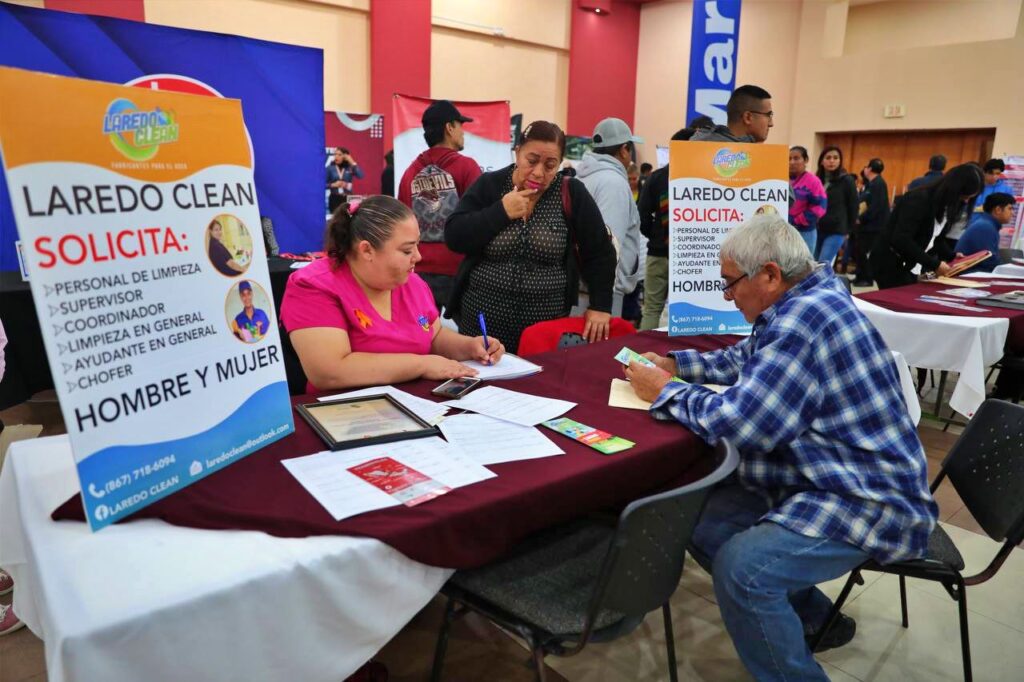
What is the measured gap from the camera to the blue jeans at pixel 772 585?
54.2 inches

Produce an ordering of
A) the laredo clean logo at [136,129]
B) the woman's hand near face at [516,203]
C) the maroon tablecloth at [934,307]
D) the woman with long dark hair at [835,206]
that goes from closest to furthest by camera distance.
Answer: the laredo clean logo at [136,129] < the woman's hand near face at [516,203] < the maroon tablecloth at [934,307] < the woman with long dark hair at [835,206]

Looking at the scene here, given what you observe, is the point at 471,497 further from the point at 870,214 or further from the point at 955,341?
the point at 870,214

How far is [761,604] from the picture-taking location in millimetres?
1373

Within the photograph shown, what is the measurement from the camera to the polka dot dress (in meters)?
2.35

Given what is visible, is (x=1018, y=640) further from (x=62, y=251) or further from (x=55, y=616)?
(x=62, y=251)

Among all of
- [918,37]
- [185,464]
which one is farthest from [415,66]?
[185,464]

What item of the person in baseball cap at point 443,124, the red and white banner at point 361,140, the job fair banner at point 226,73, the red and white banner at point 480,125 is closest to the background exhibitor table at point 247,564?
the job fair banner at point 226,73

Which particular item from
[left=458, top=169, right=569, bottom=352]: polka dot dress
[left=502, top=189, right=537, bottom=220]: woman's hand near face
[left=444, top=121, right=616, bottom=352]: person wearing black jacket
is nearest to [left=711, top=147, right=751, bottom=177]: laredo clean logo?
[left=444, top=121, right=616, bottom=352]: person wearing black jacket

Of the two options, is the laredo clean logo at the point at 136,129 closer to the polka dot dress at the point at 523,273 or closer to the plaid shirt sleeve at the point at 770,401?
the plaid shirt sleeve at the point at 770,401

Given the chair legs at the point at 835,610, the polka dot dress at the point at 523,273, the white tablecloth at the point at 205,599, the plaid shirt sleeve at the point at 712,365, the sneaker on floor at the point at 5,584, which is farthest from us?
the polka dot dress at the point at 523,273

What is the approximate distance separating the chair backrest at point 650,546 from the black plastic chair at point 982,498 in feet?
1.72

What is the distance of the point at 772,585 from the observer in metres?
1.38

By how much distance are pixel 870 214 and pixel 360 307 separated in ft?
25.8

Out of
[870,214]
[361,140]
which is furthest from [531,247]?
[870,214]
